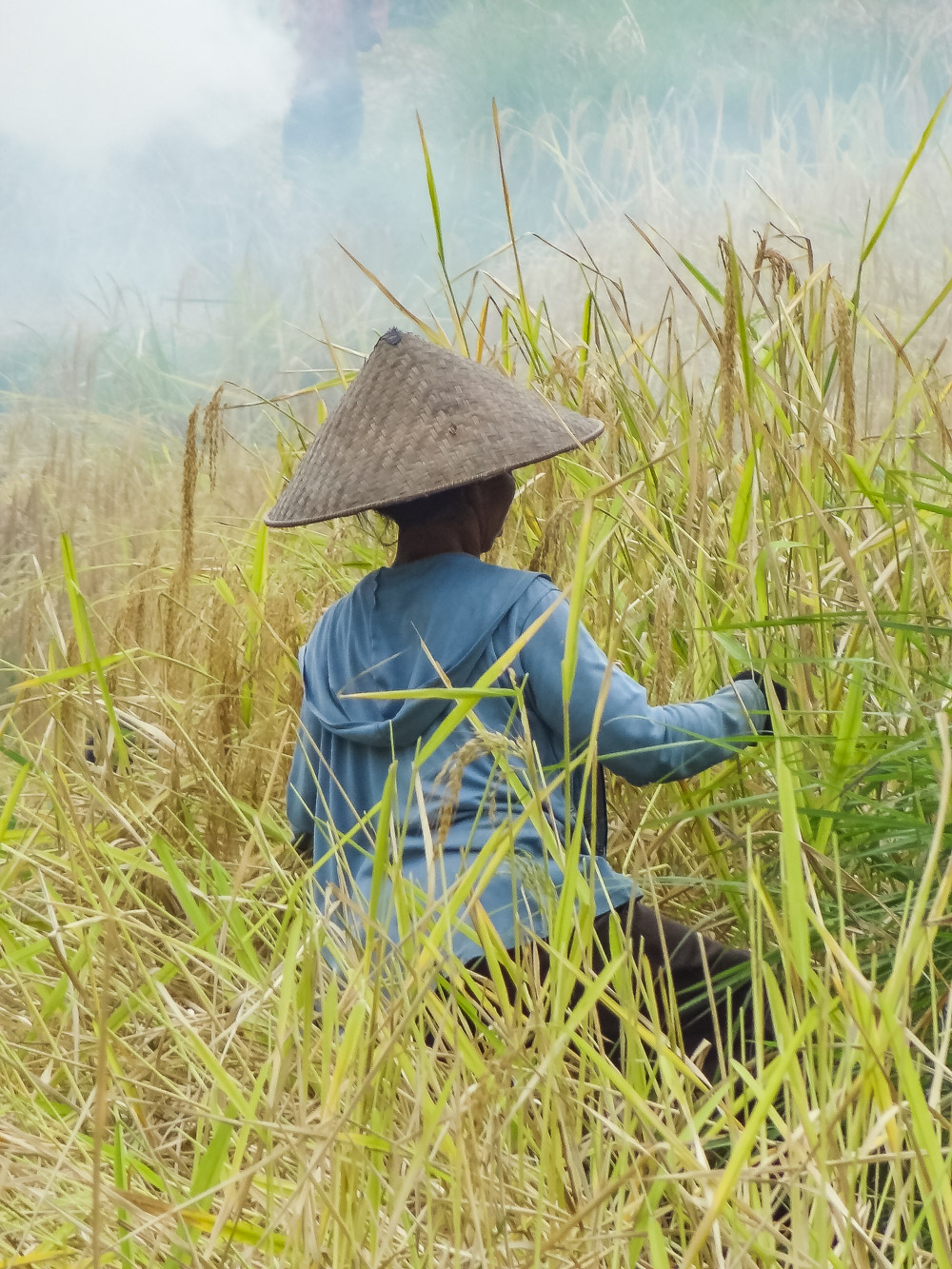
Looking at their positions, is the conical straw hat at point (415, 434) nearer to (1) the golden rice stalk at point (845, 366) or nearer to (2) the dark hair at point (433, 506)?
(2) the dark hair at point (433, 506)

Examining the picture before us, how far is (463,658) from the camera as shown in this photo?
3.02 feet

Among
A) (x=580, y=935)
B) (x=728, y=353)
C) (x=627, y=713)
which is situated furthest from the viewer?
(x=627, y=713)

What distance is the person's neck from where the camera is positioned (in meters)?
0.99

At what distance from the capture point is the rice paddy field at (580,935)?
54cm

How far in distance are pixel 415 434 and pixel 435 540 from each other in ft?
0.33

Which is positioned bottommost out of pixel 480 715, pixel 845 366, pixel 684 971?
pixel 684 971

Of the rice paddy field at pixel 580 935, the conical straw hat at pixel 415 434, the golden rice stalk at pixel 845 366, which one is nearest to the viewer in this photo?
the rice paddy field at pixel 580 935

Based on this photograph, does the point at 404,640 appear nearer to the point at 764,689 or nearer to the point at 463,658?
the point at 463,658

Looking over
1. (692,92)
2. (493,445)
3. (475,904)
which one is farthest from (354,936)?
(692,92)

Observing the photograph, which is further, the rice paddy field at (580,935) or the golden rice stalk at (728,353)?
the golden rice stalk at (728,353)

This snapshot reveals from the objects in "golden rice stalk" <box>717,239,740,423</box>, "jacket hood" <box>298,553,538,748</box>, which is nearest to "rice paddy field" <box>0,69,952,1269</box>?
"golden rice stalk" <box>717,239,740,423</box>

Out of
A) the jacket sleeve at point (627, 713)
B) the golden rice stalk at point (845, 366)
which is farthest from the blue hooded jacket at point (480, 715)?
the golden rice stalk at point (845, 366)

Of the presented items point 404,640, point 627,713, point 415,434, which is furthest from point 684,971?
point 415,434

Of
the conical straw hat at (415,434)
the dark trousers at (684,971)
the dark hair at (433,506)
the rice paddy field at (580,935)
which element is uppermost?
the conical straw hat at (415,434)
